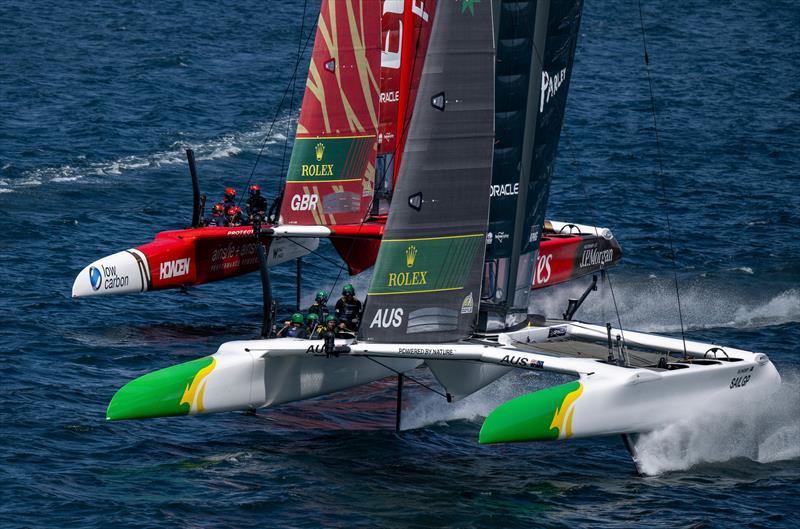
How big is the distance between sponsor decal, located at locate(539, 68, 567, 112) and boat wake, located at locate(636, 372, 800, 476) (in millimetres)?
5213

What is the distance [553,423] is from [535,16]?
622 cm

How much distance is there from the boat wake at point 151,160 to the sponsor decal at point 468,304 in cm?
1885

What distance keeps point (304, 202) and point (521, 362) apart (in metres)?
11.1

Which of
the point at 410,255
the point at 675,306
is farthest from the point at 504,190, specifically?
the point at 675,306

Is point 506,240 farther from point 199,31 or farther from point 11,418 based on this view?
point 199,31

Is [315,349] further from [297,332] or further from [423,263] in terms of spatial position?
[423,263]

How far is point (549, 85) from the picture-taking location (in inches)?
872

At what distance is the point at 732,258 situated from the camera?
33844 millimetres

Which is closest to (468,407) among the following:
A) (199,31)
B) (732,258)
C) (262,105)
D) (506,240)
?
(506,240)

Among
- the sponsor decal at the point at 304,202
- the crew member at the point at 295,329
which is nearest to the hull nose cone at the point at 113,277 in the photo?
the sponsor decal at the point at 304,202

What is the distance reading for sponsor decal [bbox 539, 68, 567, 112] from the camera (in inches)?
869

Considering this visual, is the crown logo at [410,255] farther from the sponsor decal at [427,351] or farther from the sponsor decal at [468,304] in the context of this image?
the sponsor decal at [427,351]

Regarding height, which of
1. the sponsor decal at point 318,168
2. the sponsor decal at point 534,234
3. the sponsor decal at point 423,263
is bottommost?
the sponsor decal at point 423,263

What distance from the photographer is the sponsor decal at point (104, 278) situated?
28719 millimetres
